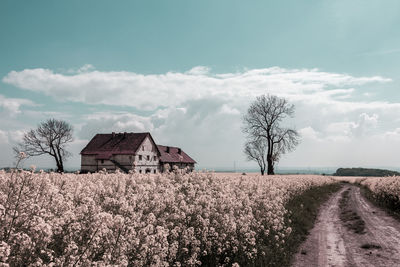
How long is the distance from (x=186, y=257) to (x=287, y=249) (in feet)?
16.4

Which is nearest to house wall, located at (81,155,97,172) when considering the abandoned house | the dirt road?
the abandoned house

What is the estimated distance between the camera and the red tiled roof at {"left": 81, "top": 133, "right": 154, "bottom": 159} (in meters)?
62.0

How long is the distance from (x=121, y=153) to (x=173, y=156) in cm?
1826

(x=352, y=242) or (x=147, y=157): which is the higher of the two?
(x=147, y=157)

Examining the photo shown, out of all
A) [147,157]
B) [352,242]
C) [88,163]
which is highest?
[147,157]

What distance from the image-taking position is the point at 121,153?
61.7 meters

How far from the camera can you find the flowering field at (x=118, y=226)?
14.9 ft

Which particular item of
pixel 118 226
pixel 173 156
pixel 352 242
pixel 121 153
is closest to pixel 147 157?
pixel 121 153

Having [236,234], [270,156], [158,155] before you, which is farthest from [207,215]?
[158,155]

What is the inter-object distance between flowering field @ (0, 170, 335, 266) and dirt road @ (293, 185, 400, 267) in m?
1.38

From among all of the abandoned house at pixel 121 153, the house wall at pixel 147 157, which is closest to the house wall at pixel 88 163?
the abandoned house at pixel 121 153

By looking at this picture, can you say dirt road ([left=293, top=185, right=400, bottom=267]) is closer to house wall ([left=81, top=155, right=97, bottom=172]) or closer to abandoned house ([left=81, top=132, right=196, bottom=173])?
abandoned house ([left=81, top=132, right=196, bottom=173])

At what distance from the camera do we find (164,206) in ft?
27.0

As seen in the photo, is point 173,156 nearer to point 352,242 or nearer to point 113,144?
point 113,144
